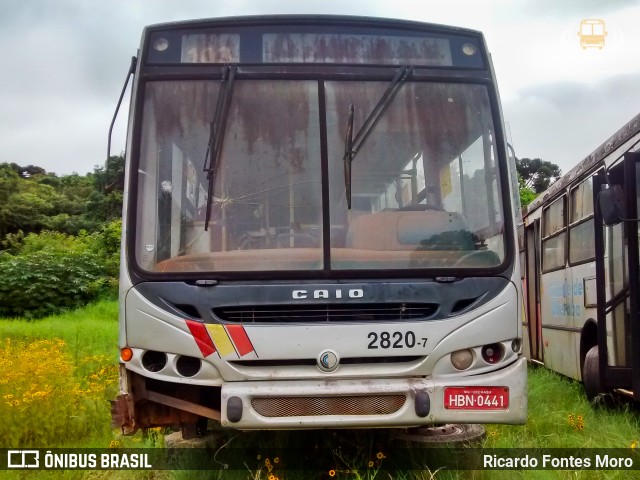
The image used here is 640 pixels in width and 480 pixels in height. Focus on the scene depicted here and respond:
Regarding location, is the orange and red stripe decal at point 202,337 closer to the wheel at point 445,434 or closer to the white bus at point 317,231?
the white bus at point 317,231

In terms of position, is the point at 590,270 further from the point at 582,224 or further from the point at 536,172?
the point at 536,172

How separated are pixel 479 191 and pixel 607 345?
2.46 metres

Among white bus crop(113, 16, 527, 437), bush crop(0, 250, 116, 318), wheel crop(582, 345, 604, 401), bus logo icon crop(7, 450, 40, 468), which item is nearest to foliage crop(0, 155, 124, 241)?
bush crop(0, 250, 116, 318)

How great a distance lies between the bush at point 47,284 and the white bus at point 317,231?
62.6 ft

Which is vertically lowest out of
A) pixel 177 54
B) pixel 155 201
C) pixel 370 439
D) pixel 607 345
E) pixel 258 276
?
pixel 370 439

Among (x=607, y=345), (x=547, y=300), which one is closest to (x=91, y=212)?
(x=547, y=300)

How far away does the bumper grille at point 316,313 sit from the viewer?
432cm

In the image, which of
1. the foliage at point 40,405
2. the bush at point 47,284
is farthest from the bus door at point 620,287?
the bush at point 47,284

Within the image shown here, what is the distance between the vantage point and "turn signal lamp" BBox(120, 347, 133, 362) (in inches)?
172

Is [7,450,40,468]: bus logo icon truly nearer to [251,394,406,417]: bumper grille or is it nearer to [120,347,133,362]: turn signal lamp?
[120,347,133,362]: turn signal lamp

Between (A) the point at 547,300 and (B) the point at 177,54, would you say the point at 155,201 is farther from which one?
(A) the point at 547,300

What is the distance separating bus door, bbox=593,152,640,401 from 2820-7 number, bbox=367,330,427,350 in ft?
6.75

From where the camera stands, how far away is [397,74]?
4.83 metres

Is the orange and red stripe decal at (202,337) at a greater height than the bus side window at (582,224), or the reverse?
the bus side window at (582,224)
